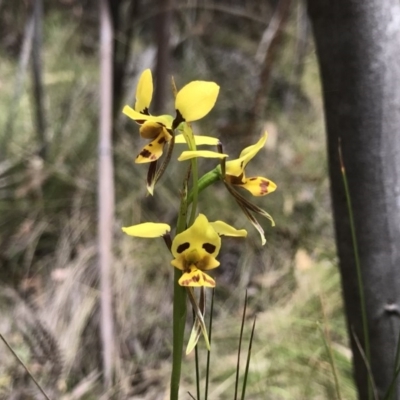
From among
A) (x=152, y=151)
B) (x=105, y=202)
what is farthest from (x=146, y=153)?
(x=105, y=202)

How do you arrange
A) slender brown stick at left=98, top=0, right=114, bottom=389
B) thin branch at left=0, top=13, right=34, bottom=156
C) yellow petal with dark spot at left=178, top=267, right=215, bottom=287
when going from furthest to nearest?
1. thin branch at left=0, top=13, right=34, bottom=156
2. slender brown stick at left=98, top=0, right=114, bottom=389
3. yellow petal with dark spot at left=178, top=267, right=215, bottom=287

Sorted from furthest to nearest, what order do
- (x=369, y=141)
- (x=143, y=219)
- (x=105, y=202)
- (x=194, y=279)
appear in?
(x=143, y=219) < (x=105, y=202) < (x=369, y=141) < (x=194, y=279)

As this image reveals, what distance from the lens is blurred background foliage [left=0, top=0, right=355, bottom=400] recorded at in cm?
101

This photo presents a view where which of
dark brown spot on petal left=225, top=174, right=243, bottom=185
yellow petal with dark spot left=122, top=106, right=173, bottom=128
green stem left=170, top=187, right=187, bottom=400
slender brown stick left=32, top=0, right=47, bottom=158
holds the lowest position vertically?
green stem left=170, top=187, right=187, bottom=400

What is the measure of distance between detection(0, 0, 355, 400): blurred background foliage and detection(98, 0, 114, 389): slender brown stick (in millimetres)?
84

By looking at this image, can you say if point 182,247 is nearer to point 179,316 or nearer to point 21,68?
point 179,316

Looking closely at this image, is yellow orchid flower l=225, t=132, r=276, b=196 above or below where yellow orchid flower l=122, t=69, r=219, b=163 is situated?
below

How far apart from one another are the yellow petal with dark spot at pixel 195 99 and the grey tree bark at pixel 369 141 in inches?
11.7

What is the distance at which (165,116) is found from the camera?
13.8 inches

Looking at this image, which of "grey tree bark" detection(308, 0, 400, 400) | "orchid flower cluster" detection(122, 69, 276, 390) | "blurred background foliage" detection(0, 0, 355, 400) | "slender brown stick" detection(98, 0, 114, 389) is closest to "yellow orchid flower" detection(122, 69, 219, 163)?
"orchid flower cluster" detection(122, 69, 276, 390)

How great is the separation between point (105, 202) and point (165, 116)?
0.77m

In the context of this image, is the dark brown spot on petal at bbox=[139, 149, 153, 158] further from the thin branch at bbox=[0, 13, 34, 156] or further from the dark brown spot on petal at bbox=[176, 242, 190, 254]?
→ the thin branch at bbox=[0, 13, 34, 156]

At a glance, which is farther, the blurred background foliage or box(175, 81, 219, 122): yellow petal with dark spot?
the blurred background foliage

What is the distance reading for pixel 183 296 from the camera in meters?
0.34
